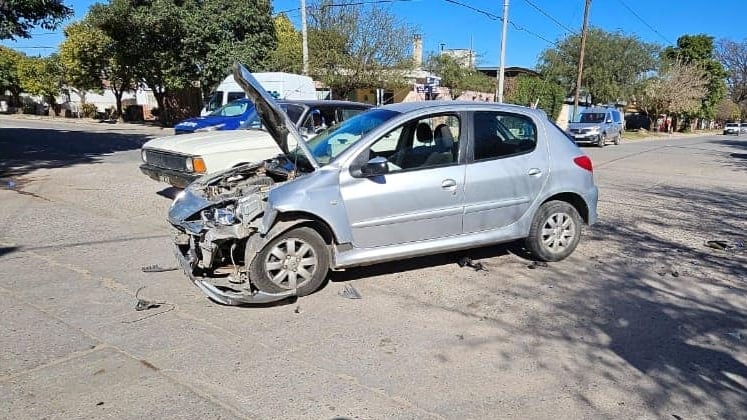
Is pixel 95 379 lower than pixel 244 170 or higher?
lower

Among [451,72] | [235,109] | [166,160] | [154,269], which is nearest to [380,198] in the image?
[154,269]

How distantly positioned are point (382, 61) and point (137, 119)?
Result: 2354 cm

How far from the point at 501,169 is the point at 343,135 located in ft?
5.34

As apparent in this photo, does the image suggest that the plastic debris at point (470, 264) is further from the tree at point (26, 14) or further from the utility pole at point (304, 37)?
the utility pole at point (304, 37)

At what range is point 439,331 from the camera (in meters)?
→ 4.11

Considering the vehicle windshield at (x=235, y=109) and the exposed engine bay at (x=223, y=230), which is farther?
the vehicle windshield at (x=235, y=109)

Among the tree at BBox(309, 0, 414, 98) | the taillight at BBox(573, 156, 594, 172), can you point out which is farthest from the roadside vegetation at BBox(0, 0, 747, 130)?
the taillight at BBox(573, 156, 594, 172)

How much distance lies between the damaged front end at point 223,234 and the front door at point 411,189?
2.58ft

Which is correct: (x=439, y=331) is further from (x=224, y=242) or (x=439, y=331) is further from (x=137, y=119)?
(x=137, y=119)

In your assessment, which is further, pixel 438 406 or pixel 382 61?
pixel 382 61

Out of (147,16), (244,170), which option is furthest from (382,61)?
(244,170)

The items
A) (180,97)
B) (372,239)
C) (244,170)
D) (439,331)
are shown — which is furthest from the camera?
(180,97)

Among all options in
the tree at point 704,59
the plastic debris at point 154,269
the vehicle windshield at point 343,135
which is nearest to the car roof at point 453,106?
the vehicle windshield at point 343,135

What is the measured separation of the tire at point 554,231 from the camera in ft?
18.5
